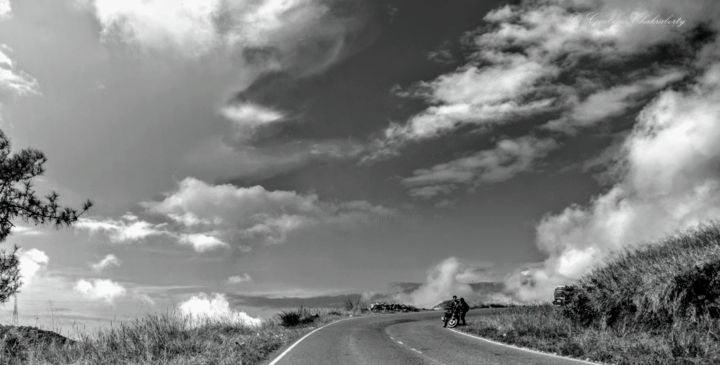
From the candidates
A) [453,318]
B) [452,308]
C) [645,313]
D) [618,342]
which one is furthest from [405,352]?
[452,308]

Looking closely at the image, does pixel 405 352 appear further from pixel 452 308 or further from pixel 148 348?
pixel 452 308

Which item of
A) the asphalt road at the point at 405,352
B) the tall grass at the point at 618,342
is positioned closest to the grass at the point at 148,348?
the asphalt road at the point at 405,352

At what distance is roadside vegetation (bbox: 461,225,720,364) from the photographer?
1251cm

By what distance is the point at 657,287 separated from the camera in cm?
1558

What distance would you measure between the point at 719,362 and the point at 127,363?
1310 centimetres

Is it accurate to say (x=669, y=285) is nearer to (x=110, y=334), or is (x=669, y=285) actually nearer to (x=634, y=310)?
(x=634, y=310)

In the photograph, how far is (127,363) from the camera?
1302 centimetres

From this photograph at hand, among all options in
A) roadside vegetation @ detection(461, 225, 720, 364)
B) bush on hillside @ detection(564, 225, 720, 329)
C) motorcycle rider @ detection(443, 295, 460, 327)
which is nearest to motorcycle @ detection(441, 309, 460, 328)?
motorcycle rider @ detection(443, 295, 460, 327)

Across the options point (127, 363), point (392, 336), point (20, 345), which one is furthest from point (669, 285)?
point (20, 345)

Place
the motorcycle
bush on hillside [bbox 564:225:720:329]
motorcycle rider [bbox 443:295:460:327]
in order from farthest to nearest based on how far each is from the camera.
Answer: motorcycle rider [bbox 443:295:460:327] → the motorcycle → bush on hillside [bbox 564:225:720:329]

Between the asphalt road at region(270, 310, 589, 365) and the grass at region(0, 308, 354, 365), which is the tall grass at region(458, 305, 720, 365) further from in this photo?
the grass at region(0, 308, 354, 365)

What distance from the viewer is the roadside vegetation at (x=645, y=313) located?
12508mm

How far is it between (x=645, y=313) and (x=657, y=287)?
0.90m

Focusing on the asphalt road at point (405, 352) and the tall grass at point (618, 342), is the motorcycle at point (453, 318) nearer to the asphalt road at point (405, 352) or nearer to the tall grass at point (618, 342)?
the tall grass at point (618, 342)
